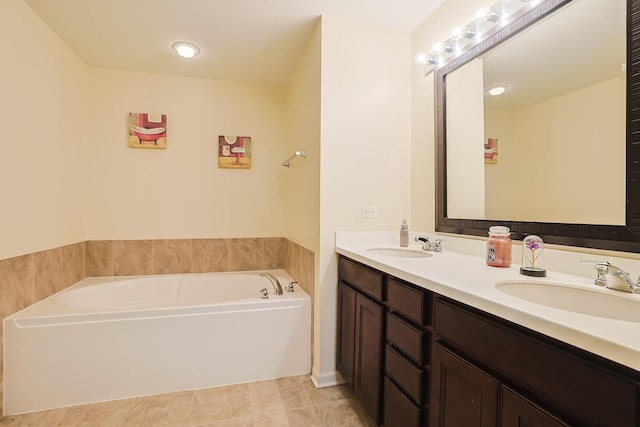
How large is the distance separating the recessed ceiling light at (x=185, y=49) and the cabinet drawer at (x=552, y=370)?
8.32 ft

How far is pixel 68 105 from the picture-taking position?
7.99 ft

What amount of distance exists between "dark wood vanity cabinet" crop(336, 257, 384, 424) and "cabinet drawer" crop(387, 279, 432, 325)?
0.10m

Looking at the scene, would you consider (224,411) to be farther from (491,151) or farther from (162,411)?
(491,151)

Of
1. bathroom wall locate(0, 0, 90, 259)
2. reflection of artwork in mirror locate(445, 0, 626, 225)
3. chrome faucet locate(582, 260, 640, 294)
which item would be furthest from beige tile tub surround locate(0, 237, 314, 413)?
chrome faucet locate(582, 260, 640, 294)

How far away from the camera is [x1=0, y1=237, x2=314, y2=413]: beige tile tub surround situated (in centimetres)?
203

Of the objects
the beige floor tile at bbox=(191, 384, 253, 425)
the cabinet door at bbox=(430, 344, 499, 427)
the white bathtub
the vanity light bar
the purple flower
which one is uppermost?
the vanity light bar

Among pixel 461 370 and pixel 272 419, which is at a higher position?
pixel 461 370

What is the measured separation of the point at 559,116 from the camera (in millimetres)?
1235

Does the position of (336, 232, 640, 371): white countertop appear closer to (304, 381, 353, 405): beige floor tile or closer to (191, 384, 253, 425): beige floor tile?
(304, 381, 353, 405): beige floor tile

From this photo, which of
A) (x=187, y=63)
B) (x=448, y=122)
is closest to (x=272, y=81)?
(x=187, y=63)

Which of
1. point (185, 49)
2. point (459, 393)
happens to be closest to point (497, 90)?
point (459, 393)

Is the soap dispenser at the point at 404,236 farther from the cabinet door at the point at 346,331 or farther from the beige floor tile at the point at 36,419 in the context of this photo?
the beige floor tile at the point at 36,419

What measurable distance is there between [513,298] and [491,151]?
934mm

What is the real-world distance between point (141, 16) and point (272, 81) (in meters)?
1.24
